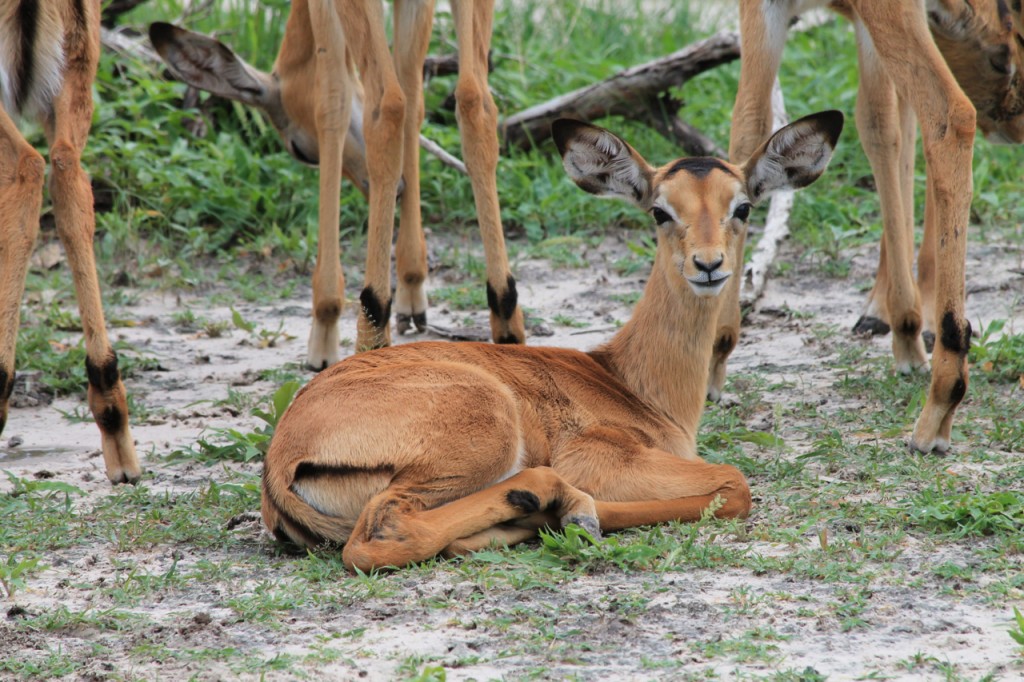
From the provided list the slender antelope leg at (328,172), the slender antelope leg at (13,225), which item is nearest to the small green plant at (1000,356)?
the slender antelope leg at (328,172)

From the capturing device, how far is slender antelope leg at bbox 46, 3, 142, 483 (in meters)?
5.43

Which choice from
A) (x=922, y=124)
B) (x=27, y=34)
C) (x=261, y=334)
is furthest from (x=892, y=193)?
(x=27, y=34)

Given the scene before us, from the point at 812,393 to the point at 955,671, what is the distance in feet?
10.2

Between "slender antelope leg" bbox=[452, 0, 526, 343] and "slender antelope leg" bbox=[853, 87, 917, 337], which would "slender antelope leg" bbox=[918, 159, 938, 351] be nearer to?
"slender antelope leg" bbox=[853, 87, 917, 337]

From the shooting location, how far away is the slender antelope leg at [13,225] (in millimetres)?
5203

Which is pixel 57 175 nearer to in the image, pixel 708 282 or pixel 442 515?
pixel 442 515

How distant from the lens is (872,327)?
7.28 meters

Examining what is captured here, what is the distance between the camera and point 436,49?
11.0m

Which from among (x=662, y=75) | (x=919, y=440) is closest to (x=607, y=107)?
(x=662, y=75)

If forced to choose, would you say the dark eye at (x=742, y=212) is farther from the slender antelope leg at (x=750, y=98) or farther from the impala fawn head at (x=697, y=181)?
the slender antelope leg at (x=750, y=98)

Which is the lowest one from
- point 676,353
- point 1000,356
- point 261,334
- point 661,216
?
point 261,334

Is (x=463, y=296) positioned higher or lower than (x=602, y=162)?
lower

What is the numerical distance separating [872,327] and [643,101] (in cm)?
318

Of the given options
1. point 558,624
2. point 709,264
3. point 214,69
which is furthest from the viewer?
point 214,69
